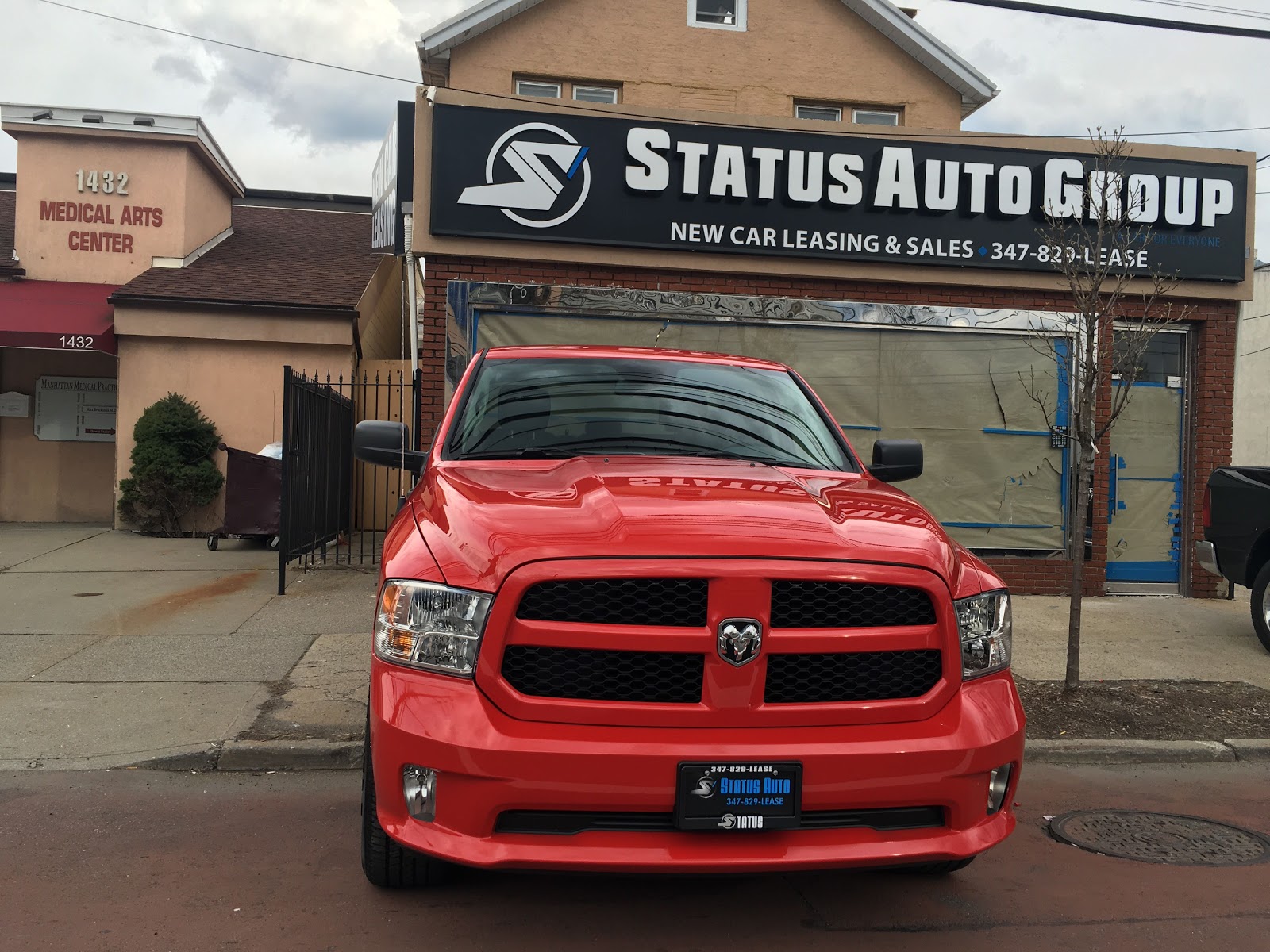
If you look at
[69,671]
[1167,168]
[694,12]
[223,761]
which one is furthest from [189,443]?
[1167,168]

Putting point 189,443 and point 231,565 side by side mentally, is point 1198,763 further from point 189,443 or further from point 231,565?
point 189,443

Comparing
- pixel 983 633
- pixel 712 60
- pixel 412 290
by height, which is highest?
pixel 712 60

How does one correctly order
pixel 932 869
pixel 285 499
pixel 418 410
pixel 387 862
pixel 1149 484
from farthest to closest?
pixel 1149 484 < pixel 418 410 < pixel 285 499 < pixel 932 869 < pixel 387 862

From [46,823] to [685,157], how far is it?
7.97 meters

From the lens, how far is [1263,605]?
8047 millimetres

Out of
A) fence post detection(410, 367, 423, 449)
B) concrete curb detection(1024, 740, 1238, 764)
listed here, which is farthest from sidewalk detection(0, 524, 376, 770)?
concrete curb detection(1024, 740, 1238, 764)

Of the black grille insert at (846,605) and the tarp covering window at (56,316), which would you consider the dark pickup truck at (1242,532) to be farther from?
the tarp covering window at (56,316)

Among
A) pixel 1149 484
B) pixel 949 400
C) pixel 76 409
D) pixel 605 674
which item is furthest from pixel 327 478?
pixel 605 674

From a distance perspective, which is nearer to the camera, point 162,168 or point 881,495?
point 881,495

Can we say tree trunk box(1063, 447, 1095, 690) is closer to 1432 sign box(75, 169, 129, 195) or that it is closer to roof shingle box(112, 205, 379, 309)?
roof shingle box(112, 205, 379, 309)

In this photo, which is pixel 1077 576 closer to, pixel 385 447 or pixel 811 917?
pixel 811 917

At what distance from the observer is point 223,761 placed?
5113mm

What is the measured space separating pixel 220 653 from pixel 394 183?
24.2 feet

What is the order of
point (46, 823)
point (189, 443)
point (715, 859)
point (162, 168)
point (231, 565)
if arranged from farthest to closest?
point (162, 168)
point (189, 443)
point (231, 565)
point (46, 823)
point (715, 859)
